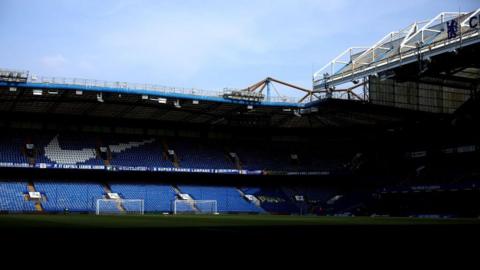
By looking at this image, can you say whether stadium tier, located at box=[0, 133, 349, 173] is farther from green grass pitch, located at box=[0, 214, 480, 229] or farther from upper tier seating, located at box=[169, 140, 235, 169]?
green grass pitch, located at box=[0, 214, 480, 229]

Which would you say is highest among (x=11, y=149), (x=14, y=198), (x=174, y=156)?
(x=11, y=149)

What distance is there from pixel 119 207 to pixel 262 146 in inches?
832

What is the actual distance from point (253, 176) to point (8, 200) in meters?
28.2

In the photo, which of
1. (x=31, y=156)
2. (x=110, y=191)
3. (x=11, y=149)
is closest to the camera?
(x=11, y=149)

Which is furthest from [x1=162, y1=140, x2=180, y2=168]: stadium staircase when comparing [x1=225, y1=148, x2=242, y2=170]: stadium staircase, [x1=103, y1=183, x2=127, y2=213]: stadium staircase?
[x1=103, y1=183, x2=127, y2=213]: stadium staircase

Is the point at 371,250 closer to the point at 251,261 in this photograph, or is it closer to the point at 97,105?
the point at 251,261

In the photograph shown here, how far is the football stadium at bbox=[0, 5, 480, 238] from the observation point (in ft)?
162

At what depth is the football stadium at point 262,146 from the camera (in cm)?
4947

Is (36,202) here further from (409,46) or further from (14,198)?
(409,46)

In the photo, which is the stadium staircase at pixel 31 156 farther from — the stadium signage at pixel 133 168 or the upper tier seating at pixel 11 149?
the stadium signage at pixel 133 168

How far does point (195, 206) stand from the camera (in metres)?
59.9

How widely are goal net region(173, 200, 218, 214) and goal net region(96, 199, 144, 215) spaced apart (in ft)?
12.6

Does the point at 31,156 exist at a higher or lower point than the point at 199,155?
lower

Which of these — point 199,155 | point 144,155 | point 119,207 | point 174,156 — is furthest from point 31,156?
point 199,155
